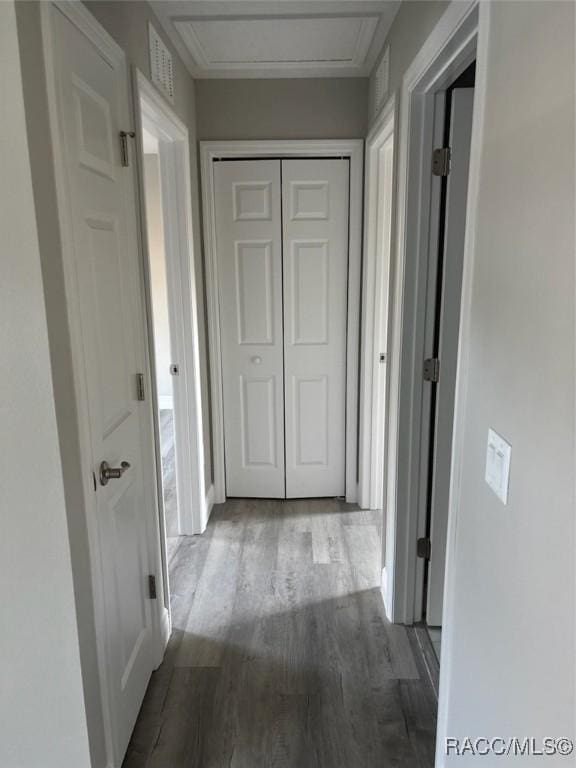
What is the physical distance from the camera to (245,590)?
101 inches

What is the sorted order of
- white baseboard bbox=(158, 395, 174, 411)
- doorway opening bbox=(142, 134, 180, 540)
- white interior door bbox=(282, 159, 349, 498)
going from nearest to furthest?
white interior door bbox=(282, 159, 349, 498)
doorway opening bbox=(142, 134, 180, 540)
white baseboard bbox=(158, 395, 174, 411)

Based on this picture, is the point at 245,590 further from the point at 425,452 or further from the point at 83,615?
the point at 83,615

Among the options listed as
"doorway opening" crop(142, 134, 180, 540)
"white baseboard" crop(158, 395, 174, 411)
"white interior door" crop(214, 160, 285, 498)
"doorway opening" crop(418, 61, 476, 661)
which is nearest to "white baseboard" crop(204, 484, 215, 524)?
"white interior door" crop(214, 160, 285, 498)

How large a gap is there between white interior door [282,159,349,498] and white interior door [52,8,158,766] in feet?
4.76

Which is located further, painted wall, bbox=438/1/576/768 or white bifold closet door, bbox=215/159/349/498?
white bifold closet door, bbox=215/159/349/498

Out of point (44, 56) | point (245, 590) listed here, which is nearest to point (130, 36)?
point (44, 56)

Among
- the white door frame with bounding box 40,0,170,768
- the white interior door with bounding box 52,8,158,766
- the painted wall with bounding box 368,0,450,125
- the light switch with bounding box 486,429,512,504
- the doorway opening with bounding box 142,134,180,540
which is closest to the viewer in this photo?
the light switch with bounding box 486,429,512,504

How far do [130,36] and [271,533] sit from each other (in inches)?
97.5

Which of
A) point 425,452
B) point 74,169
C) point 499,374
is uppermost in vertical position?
point 74,169

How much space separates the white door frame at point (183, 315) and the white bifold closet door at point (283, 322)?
37cm

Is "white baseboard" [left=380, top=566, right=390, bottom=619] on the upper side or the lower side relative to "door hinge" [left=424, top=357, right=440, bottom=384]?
lower

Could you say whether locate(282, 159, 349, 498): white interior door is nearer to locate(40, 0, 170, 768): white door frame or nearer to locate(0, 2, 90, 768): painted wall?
locate(40, 0, 170, 768): white door frame

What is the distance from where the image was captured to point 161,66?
2229mm

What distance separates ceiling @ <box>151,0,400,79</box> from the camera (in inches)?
84.0
